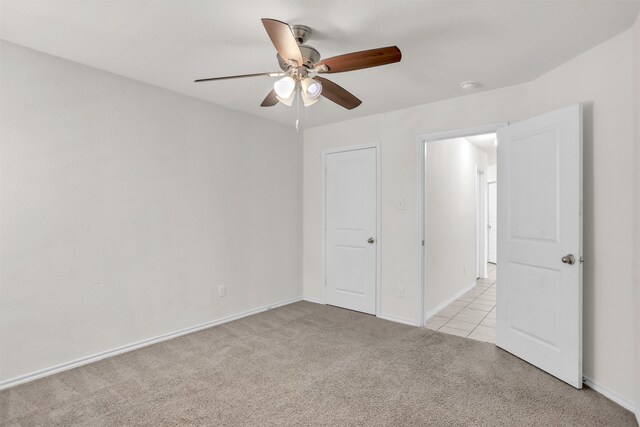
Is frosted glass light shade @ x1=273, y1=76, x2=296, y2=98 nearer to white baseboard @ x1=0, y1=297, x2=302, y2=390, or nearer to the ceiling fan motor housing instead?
the ceiling fan motor housing

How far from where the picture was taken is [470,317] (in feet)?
13.3

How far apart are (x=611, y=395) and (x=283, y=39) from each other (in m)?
3.02

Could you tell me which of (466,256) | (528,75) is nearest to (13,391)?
(528,75)

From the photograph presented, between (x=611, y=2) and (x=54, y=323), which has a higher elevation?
(x=611, y=2)

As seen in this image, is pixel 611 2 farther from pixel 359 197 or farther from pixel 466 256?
pixel 466 256

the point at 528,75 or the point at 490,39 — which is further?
the point at 528,75

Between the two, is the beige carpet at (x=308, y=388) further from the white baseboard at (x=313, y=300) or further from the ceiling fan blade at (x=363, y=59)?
the ceiling fan blade at (x=363, y=59)

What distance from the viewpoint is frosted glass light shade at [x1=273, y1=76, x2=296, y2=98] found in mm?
2006

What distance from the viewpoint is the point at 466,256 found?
538 centimetres

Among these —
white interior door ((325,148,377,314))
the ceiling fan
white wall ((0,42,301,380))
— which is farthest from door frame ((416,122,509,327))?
white wall ((0,42,301,380))

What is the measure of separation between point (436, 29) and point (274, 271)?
10.6 feet

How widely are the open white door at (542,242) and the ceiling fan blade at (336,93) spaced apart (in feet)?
4.92

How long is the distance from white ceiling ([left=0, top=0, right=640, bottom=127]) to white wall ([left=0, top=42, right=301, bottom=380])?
380mm

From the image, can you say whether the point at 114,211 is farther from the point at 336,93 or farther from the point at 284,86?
the point at 336,93
